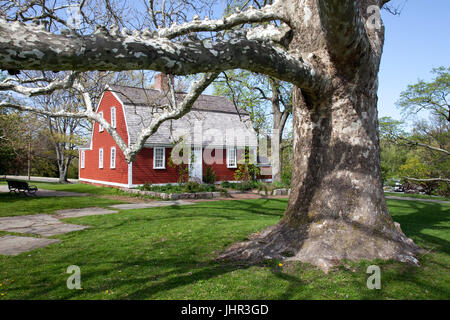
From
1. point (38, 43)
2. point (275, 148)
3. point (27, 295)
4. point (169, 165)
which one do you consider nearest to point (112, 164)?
point (169, 165)

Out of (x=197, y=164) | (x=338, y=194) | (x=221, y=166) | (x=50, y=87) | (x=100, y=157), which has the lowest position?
(x=338, y=194)

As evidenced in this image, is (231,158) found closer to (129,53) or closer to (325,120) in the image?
(325,120)

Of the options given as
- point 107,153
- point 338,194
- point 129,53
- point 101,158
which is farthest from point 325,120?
point 101,158

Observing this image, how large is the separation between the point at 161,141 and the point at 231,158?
6.07 metres

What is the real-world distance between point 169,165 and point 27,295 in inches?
699

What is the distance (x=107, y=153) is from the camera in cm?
2441

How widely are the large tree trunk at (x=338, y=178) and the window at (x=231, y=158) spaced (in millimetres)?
19169

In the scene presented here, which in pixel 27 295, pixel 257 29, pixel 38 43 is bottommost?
pixel 27 295

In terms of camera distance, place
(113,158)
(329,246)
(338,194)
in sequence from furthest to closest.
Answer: (113,158), (338,194), (329,246)

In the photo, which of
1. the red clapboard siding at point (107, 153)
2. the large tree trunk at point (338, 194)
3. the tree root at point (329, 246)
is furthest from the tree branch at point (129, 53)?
the red clapboard siding at point (107, 153)

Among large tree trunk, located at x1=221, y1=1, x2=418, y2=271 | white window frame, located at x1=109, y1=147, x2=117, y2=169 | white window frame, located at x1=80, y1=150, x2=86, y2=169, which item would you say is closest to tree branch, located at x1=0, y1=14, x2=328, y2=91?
large tree trunk, located at x1=221, y1=1, x2=418, y2=271

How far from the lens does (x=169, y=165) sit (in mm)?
21688

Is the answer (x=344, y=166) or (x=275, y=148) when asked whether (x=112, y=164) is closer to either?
(x=275, y=148)

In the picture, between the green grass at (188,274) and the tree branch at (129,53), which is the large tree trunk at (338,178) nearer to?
the green grass at (188,274)
